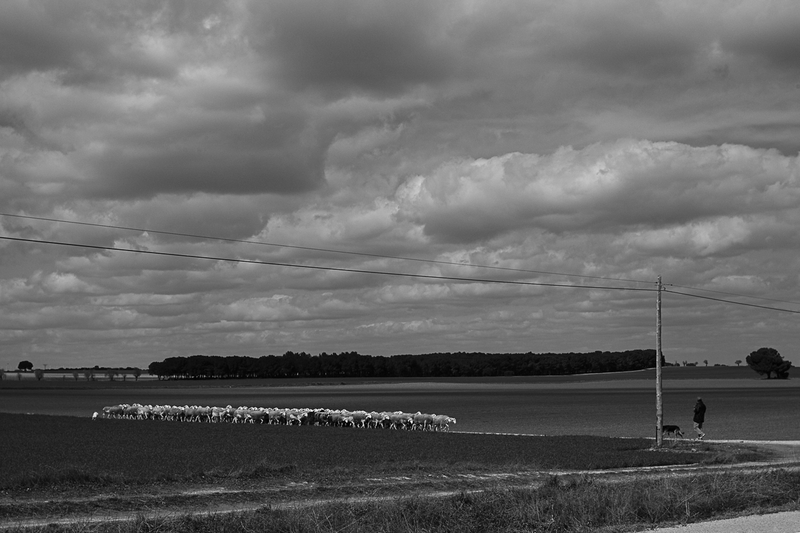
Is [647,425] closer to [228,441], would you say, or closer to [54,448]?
[228,441]

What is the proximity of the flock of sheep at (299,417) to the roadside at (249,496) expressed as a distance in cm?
2794

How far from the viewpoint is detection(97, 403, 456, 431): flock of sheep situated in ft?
198

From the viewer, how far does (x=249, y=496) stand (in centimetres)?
2556

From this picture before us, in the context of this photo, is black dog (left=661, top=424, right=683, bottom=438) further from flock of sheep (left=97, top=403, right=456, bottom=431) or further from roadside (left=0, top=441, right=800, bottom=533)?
flock of sheep (left=97, top=403, right=456, bottom=431)

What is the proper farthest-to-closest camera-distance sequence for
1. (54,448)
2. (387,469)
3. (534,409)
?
1. (534,409)
2. (54,448)
3. (387,469)

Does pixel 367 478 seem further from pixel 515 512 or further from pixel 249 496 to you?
pixel 515 512

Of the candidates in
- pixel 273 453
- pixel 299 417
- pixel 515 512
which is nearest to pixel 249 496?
pixel 515 512

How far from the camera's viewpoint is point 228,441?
150ft

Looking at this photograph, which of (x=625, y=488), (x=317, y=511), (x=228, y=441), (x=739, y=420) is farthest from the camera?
(x=739, y=420)

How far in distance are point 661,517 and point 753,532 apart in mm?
2818

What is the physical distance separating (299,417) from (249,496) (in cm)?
3990

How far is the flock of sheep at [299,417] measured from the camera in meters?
60.4

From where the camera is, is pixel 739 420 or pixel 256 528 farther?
pixel 739 420

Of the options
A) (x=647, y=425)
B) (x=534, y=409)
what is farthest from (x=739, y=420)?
(x=534, y=409)
